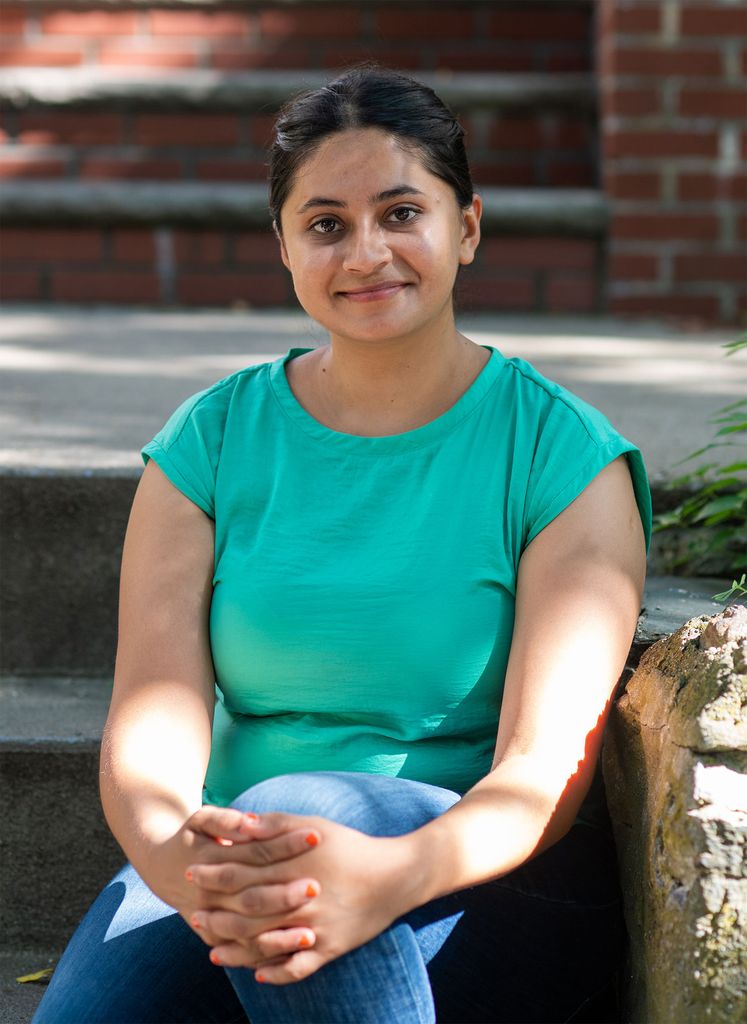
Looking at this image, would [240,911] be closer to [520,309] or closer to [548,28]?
[520,309]

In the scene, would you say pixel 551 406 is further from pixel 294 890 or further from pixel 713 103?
pixel 713 103

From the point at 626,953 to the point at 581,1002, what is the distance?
80 millimetres

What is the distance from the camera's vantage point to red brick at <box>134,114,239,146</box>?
16.5 ft

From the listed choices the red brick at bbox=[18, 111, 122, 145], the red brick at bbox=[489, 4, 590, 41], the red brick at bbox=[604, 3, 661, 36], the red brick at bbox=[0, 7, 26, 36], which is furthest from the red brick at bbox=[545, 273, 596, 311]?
the red brick at bbox=[0, 7, 26, 36]

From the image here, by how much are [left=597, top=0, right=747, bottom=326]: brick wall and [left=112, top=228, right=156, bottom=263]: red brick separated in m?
1.55

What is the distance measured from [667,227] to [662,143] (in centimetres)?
27

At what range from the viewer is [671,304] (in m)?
4.70

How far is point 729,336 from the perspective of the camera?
4320 mm

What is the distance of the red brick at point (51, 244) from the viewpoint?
194 inches

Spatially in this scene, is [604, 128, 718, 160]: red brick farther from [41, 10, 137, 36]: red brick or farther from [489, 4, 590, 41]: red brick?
[41, 10, 137, 36]: red brick

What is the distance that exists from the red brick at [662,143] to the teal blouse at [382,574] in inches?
116

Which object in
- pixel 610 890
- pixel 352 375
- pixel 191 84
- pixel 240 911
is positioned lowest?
pixel 610 890

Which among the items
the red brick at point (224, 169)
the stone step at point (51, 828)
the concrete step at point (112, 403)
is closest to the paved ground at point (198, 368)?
the concrete step at point (112, 403)

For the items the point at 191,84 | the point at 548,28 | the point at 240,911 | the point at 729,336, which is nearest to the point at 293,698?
the point at 240,911
